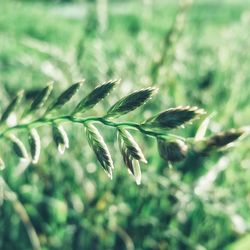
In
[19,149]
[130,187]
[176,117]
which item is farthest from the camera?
[130,187]

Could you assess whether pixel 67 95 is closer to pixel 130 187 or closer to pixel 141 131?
pixel 141 131

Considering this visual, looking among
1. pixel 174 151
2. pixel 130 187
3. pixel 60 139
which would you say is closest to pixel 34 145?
pixel 60 139

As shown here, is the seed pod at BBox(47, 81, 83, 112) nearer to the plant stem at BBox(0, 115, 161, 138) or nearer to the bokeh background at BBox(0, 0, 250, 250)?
the plant stem at BBox(0, 115, 161, 138)

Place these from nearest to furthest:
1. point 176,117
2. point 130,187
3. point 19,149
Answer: point 176,117 → point 19,149 → point 130,187

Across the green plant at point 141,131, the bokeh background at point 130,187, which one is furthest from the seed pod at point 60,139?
the bokeh background at point 130,187

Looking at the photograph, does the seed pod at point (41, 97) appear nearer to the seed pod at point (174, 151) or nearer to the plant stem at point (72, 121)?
the plant stem at point (72, 121)

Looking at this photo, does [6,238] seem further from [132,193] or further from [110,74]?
[110,74]

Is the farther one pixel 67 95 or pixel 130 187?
pixel 130 187
